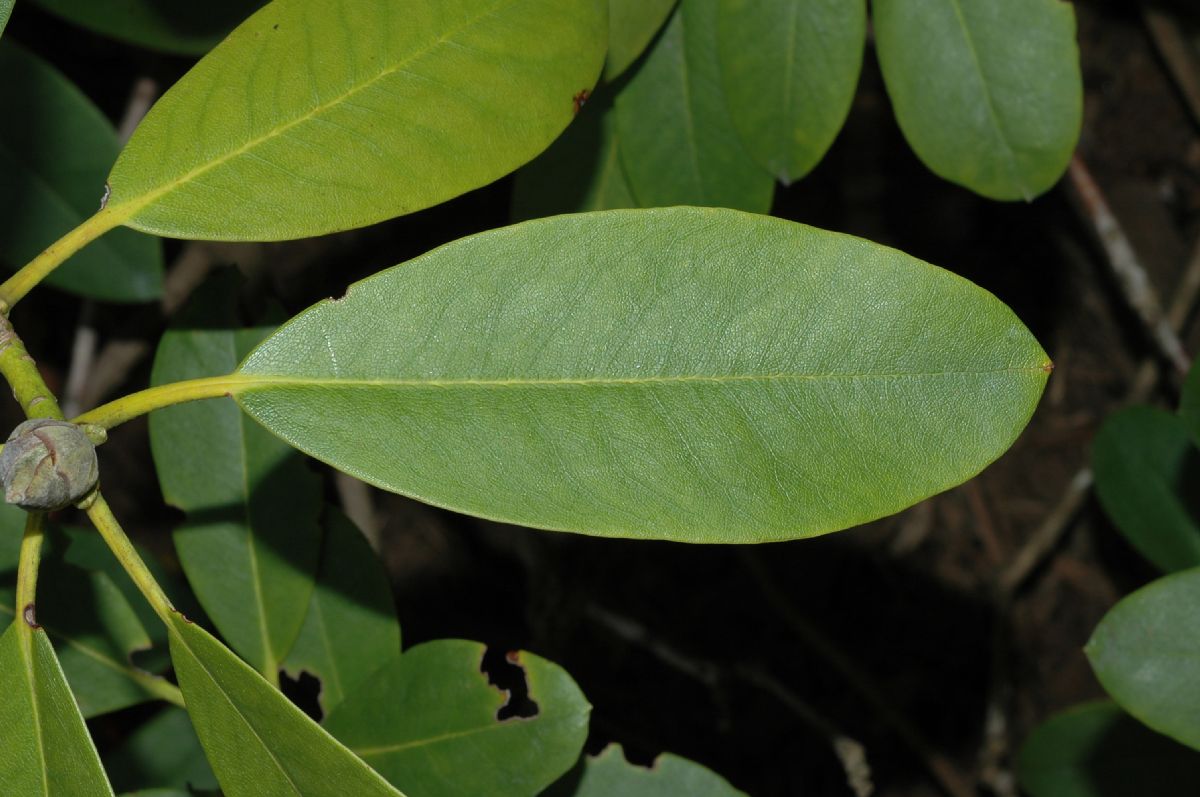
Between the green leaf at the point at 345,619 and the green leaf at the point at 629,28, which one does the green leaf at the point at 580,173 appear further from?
the green leaf at the point at 345,619

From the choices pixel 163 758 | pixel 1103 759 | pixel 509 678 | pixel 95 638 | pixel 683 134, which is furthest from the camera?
pixel 509 678

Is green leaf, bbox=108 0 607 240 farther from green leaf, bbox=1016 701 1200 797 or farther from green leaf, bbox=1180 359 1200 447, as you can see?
green leaf, bbox=1016 701 1200 797

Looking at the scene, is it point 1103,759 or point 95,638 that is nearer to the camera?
point 95,638

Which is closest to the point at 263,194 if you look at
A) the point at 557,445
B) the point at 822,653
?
the point at 557,445

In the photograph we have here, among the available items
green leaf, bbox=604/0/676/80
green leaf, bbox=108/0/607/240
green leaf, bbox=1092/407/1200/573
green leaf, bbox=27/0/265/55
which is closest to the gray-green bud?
green leaf, bbox=108/0/607/240

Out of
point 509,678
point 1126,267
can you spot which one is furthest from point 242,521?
point 1126,267

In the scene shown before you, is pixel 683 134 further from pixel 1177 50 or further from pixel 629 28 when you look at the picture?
pixel 1177 50

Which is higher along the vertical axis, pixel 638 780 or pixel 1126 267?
pixel 638 780

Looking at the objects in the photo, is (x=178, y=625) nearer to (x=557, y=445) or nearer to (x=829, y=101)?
(x=557, y=445)
